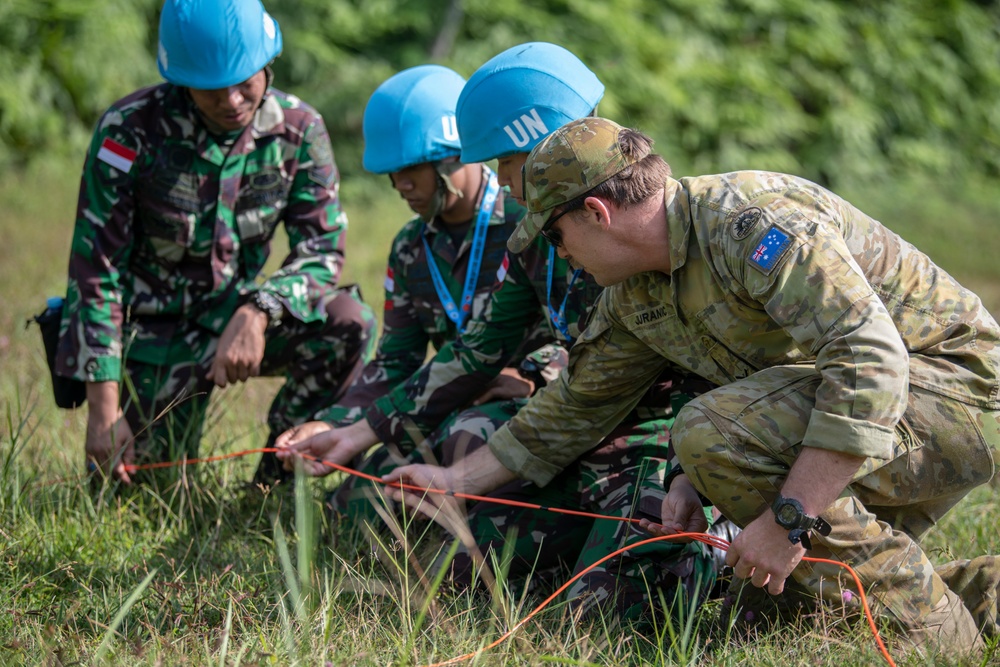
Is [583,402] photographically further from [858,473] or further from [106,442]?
[106,442]

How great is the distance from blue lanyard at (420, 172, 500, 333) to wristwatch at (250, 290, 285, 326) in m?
0.66

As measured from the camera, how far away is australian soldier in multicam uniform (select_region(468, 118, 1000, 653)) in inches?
97.7

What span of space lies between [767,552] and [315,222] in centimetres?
258

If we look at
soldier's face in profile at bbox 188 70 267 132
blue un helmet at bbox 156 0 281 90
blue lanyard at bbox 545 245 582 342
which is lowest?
blue lanyard at bbox 545 245 582 342

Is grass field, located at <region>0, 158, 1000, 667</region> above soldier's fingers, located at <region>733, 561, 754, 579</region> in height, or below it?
below

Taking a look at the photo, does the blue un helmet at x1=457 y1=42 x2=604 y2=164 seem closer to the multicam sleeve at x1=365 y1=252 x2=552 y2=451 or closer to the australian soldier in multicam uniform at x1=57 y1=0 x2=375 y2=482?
the multicam sleeve at x1=365 y1=252 x2=552 y2=451

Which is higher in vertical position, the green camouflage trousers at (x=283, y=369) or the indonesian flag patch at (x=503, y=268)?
the indonesian flag patch at (x=503, y=268)

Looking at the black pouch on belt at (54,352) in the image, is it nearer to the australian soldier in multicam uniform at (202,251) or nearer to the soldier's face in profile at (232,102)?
the australian soldier in multicam uniform at (202,251)

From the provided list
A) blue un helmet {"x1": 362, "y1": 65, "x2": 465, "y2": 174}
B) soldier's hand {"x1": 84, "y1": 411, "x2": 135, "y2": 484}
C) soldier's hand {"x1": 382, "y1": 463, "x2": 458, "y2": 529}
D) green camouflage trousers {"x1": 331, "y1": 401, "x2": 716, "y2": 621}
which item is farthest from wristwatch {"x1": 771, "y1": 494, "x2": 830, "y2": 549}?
soldier's hand {"x1": 84, "y1": 411, "x2": 135, "y2": 484}

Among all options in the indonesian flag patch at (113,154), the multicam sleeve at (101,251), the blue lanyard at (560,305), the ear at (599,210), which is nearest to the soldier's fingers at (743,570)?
the ear at (599,210)

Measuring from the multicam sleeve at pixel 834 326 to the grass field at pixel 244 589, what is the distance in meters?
0.55

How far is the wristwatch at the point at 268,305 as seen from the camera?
13.3 feet

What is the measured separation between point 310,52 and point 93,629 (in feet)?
29.2

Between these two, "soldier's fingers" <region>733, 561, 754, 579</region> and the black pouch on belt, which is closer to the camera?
"soldier's fingers" <region>733, 561, 754, 579</region>
